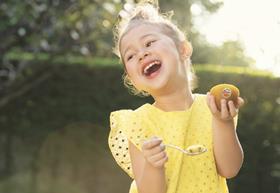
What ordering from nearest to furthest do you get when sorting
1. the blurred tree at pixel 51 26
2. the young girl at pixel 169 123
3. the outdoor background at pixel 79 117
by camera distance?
the young girl at pixel 169 123 → the blurred tree at pixel 51 26 → the outdoor background at pixel 79 117

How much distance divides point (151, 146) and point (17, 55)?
19.4 feet

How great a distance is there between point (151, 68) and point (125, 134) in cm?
32

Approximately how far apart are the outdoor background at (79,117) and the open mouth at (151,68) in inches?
187

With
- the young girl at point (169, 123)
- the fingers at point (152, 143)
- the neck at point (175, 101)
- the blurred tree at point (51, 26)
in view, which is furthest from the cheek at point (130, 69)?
the blurred tree at point (51, 26)

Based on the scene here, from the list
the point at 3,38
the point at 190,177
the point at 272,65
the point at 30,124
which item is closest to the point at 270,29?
the point at 272,65

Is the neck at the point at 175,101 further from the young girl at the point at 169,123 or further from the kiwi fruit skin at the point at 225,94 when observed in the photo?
the kiwi fruit skin at the point at 225,94

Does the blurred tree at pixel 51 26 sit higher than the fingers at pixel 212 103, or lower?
higher

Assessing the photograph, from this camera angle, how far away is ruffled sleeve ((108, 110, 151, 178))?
265cm

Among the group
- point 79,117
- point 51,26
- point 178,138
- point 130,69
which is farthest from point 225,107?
point 79,117

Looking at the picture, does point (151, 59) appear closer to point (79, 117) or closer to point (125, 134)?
point (125, 134)

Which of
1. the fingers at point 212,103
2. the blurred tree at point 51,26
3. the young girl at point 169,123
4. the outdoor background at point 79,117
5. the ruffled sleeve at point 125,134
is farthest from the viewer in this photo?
the outdoor background at point 79,117

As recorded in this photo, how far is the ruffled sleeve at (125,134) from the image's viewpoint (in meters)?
2.65

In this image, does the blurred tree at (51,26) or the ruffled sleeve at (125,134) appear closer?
the ruffled sleeve at (125,134)

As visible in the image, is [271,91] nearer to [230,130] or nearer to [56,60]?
[56,60]
